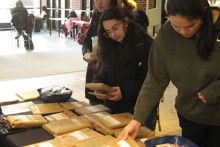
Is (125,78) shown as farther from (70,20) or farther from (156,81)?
(70,20)

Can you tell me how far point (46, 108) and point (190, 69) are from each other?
99 centimetres

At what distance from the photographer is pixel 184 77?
54.4 inches

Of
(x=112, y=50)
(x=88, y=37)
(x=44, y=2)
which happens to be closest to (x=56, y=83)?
(x=88, y=37)

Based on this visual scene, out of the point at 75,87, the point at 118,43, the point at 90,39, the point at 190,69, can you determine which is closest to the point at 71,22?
the point at 75,87

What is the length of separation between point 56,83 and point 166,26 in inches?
159

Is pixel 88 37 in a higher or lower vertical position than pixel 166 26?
lower

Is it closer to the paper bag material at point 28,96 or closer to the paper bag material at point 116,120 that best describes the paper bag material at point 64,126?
the paper bag material at point 116,120

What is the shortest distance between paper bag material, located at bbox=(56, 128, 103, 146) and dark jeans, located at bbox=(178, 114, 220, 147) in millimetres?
420

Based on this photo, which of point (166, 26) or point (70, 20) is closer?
point (166, 26)

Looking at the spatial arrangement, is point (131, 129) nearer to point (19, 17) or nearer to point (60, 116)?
point (60, 116)

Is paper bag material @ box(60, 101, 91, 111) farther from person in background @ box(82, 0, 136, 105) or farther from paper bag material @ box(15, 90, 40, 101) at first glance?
paper bag material @ box(15, 90, 40, 101)

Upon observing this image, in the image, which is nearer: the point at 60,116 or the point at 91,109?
the point at 60,116

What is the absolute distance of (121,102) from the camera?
189cm

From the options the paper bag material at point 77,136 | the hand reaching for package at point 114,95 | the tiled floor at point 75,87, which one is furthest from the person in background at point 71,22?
the paper bag material at point 77,136
